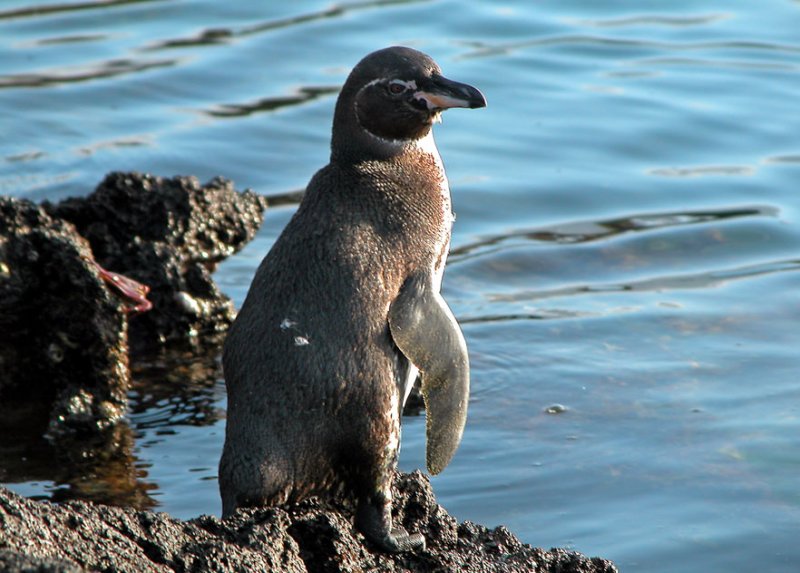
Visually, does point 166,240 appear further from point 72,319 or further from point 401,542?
point 401,542

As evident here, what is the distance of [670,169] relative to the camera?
467 inches

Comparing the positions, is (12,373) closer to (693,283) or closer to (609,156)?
(693,283)

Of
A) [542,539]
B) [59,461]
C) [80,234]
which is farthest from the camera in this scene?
[80,234]

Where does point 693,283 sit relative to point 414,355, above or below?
below

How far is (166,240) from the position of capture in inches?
345

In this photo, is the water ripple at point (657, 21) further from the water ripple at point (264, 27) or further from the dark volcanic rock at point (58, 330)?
the dark volcanic rock at point (58, 330)

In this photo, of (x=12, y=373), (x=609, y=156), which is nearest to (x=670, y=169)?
(x=609, y=156)

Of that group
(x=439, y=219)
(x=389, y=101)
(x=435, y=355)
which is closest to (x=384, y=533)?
(x=435, y=355)

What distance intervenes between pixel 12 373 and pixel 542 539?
2.80 metres

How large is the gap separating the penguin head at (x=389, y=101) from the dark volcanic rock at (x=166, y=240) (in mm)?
2530

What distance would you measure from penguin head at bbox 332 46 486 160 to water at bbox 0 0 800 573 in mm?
1798

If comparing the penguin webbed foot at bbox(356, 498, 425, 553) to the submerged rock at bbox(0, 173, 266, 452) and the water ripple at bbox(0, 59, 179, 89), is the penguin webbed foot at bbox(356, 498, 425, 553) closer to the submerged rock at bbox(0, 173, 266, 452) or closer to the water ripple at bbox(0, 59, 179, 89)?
the submerged rock at bbox(0, 173, 266, 452)

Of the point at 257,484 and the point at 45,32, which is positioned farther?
the point at 45,32

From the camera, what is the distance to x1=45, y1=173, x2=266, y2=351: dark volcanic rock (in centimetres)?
832
